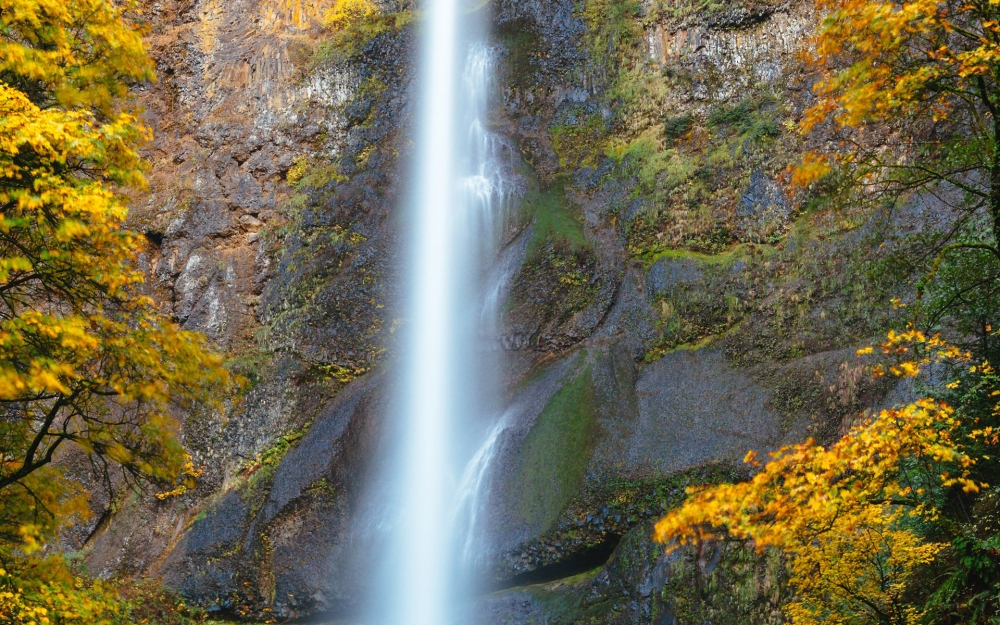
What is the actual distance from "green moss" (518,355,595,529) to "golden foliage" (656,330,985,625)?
17.5 feet

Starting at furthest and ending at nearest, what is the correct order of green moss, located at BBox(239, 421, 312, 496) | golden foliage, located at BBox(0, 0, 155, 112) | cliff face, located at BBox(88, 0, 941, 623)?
green moss, located at BBox(239, 421, 312, 496) < cliff face, located at BBox(88, 0, 941, 623) < golden foliage, located at BBox(0, 0, 155, 112)

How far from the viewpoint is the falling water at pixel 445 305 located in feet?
41.2

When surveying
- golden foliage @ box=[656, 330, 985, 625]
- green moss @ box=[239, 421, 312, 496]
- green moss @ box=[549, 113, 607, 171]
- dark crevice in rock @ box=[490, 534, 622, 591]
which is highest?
green moss @ box=[549, 113, 607, 171]

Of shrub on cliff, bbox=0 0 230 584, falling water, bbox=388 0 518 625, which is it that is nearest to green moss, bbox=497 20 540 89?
falling water, bbox=388 0 518 625

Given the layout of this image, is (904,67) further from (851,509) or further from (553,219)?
(553,219)

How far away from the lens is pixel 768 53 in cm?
1642

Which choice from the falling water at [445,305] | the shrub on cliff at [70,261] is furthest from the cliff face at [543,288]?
the shrub on cliff at [70,261]

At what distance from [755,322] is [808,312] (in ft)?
3.00

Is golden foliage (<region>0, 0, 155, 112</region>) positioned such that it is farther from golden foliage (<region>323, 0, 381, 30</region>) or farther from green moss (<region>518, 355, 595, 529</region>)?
golden foliage (<region>323, 0, 381, 30</region>)

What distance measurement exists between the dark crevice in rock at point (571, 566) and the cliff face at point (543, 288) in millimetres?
31

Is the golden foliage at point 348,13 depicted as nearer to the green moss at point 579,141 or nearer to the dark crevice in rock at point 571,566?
the green moss at point 579,141

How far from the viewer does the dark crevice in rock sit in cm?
1155

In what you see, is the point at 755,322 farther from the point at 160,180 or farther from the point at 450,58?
the point at 160,180

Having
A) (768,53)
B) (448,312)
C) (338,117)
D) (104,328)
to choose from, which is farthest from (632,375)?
(338,117)
